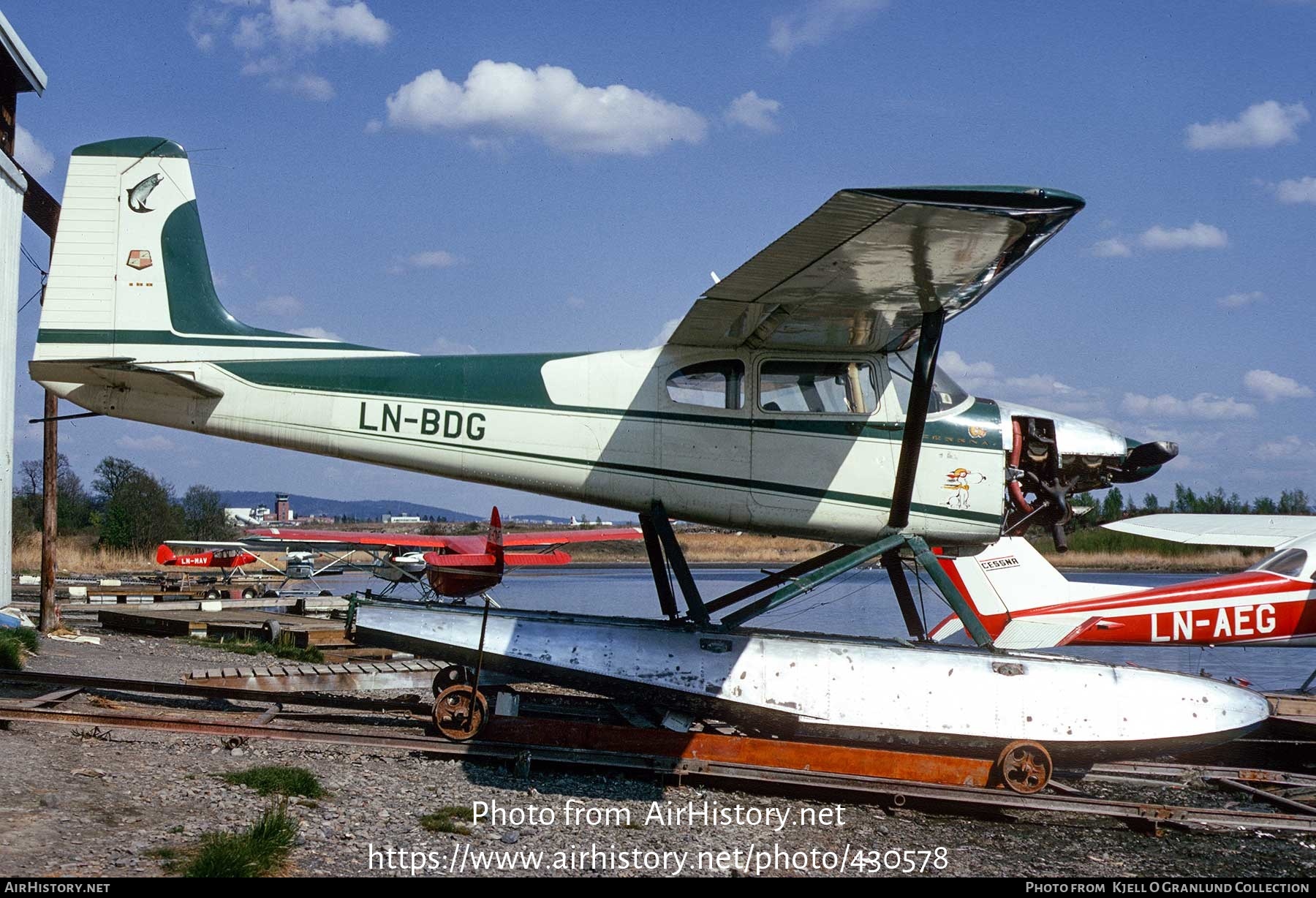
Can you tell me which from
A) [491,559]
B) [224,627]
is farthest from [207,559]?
[491,559]

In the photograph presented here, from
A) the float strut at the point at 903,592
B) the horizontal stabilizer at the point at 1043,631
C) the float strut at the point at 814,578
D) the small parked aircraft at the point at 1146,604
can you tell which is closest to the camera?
the float strut at the point at 814,578

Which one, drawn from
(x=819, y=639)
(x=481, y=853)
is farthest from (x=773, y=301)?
(x=481, y=853)

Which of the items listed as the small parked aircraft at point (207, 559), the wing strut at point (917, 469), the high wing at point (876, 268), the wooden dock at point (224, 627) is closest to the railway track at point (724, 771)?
the wing strut at point (917, 469)

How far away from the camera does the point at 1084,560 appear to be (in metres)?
47.2

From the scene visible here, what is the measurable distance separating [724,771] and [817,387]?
2.96 metres

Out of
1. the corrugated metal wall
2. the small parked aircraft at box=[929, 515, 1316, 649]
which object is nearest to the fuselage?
the small parked aircraft at box=[929, 515, 1316, 649]

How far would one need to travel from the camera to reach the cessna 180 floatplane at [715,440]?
700 cm

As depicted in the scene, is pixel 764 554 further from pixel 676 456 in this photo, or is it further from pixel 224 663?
pixel 676 456

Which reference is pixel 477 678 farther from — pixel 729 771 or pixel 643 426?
pixel 643 426

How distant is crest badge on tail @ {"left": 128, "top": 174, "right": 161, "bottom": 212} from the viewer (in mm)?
7625

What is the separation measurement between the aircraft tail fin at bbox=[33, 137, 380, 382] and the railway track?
2364mm

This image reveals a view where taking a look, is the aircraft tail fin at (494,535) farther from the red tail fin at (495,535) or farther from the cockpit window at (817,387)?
the cockpit window at (817,387)

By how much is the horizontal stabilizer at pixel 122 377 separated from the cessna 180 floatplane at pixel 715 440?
2cm

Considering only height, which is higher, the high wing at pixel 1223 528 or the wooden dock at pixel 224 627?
the high wing at pixel 1223 528
